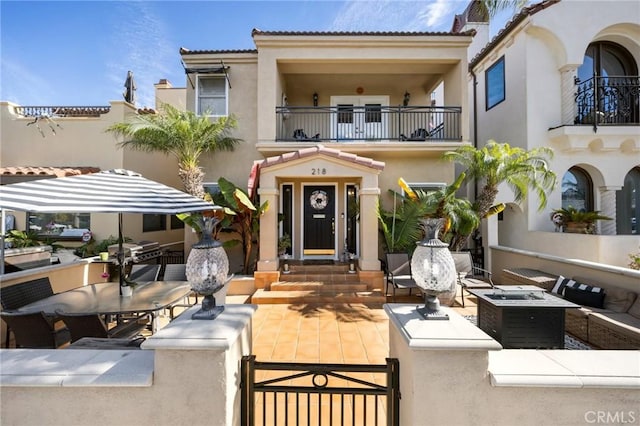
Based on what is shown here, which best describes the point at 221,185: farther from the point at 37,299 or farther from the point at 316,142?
the point at 37,299

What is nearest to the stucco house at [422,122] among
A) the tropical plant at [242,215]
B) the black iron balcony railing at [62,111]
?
the black iron balcony railing at [62,111]

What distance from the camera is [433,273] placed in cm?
242

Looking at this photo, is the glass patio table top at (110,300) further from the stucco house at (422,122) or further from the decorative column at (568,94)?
the decorative column at (568,94)

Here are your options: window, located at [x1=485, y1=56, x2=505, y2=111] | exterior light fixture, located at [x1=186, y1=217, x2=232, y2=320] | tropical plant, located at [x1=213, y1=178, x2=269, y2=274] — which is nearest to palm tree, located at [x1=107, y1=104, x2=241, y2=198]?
tropical plant, located at [x1=213, y1=178, x2=269, y2=274]

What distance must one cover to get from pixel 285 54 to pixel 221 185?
576cm

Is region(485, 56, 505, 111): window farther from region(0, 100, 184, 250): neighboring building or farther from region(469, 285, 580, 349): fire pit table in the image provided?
region(0, 100, 184, 250): neighboring building

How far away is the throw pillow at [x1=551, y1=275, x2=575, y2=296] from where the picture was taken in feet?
22.3

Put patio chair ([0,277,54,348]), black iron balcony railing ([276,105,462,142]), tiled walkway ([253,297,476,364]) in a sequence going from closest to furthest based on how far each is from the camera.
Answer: patio chair ([0,277,54,348]), tiled walkway ([253,297,476,364]), black iron balcony railing ([276,105,462,142])

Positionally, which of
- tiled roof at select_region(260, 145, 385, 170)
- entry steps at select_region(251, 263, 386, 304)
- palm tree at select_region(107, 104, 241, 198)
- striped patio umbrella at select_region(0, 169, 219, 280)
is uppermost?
palm tree at select_region(107, 104, 241, 198)

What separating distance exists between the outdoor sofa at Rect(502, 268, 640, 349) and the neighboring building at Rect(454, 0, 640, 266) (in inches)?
167

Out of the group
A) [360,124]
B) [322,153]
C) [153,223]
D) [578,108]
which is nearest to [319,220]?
[322,153]

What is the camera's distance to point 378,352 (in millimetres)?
5078

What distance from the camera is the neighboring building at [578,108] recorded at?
10.6 m

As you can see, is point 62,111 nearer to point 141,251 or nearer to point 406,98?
point 141,251
